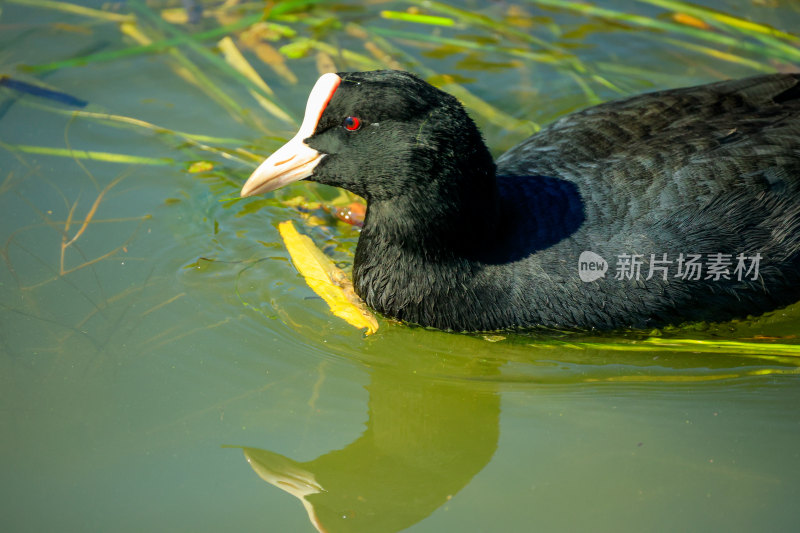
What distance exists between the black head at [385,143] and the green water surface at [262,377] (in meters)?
0.69

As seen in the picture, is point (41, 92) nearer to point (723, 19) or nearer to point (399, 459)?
point (399, 459)

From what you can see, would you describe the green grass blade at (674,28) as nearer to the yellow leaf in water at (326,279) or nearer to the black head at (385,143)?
the yellow leaf in water at (326,279)

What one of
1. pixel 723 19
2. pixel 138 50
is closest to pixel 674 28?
pixel 723 19

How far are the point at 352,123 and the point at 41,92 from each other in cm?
258

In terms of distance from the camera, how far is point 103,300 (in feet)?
12.1

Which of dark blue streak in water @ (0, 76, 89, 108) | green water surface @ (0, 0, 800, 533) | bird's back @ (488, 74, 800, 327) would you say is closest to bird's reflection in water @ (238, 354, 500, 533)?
green water surface @ (0, 0, 800, 533)

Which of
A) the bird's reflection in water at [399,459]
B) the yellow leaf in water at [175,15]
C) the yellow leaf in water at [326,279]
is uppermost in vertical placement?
the yellow leaf in water at [175,15]

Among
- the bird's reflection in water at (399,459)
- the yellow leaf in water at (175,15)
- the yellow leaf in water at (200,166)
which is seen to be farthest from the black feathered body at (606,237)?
the yellow leaf in water at (175,15)

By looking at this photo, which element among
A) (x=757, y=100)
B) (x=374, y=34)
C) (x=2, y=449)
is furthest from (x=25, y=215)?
(x=757, y=100)

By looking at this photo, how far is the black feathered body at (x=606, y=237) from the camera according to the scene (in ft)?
11.4

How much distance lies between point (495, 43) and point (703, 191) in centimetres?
255

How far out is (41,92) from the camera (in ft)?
16.4

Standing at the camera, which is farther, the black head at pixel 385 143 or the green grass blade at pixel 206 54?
the green grass blade at pixel 206 54

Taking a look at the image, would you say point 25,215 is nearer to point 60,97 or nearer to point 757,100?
point 60,97
